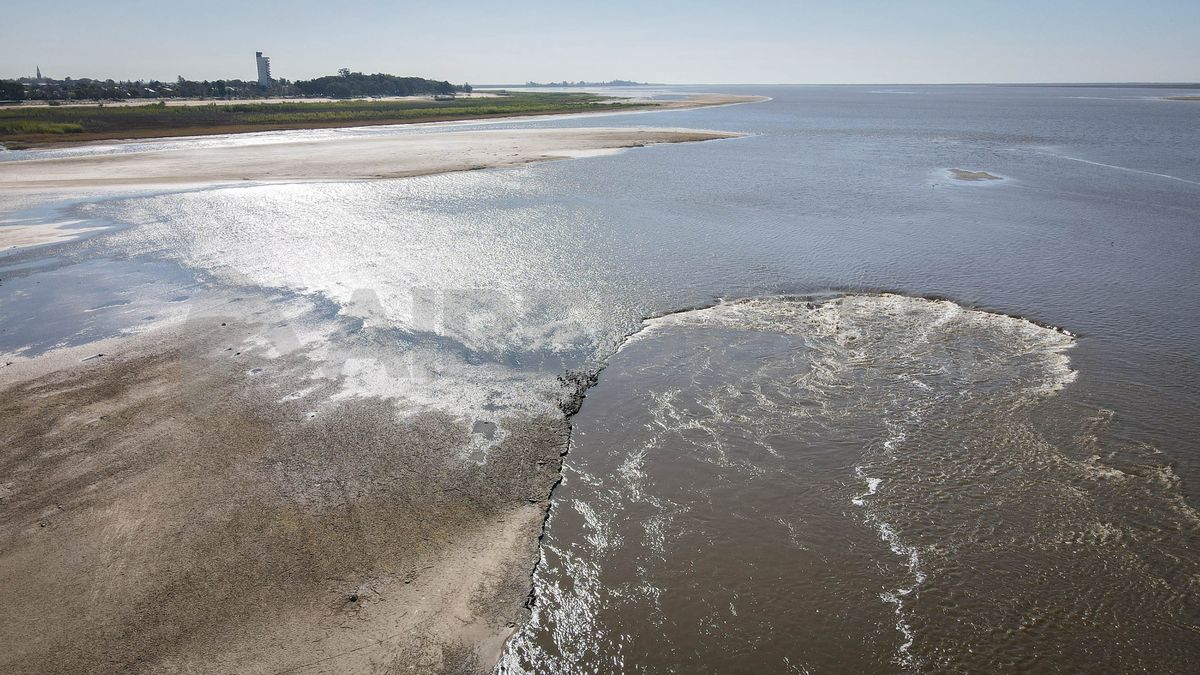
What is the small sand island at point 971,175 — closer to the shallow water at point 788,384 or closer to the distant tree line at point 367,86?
the shallow water at point 788,384

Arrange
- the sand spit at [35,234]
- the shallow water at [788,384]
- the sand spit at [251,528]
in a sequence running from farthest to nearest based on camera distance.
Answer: the sand spit at [35,234], the shallow water at [788,384], the sand spit at [251,528]

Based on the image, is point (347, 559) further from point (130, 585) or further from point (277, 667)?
point (130, 585)

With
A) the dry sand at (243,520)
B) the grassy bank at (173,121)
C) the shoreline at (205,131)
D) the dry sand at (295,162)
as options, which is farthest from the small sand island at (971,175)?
the grassy bank at (173,121)

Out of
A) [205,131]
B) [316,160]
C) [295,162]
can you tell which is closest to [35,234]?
[295,162]

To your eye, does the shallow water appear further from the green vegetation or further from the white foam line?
the green vegetation

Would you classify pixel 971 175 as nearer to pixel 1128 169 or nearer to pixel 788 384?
pixel 1128 169

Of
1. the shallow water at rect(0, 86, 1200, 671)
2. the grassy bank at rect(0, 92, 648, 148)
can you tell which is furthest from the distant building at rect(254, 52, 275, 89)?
the shallow water at rect(0, 86, 1200, 671)
